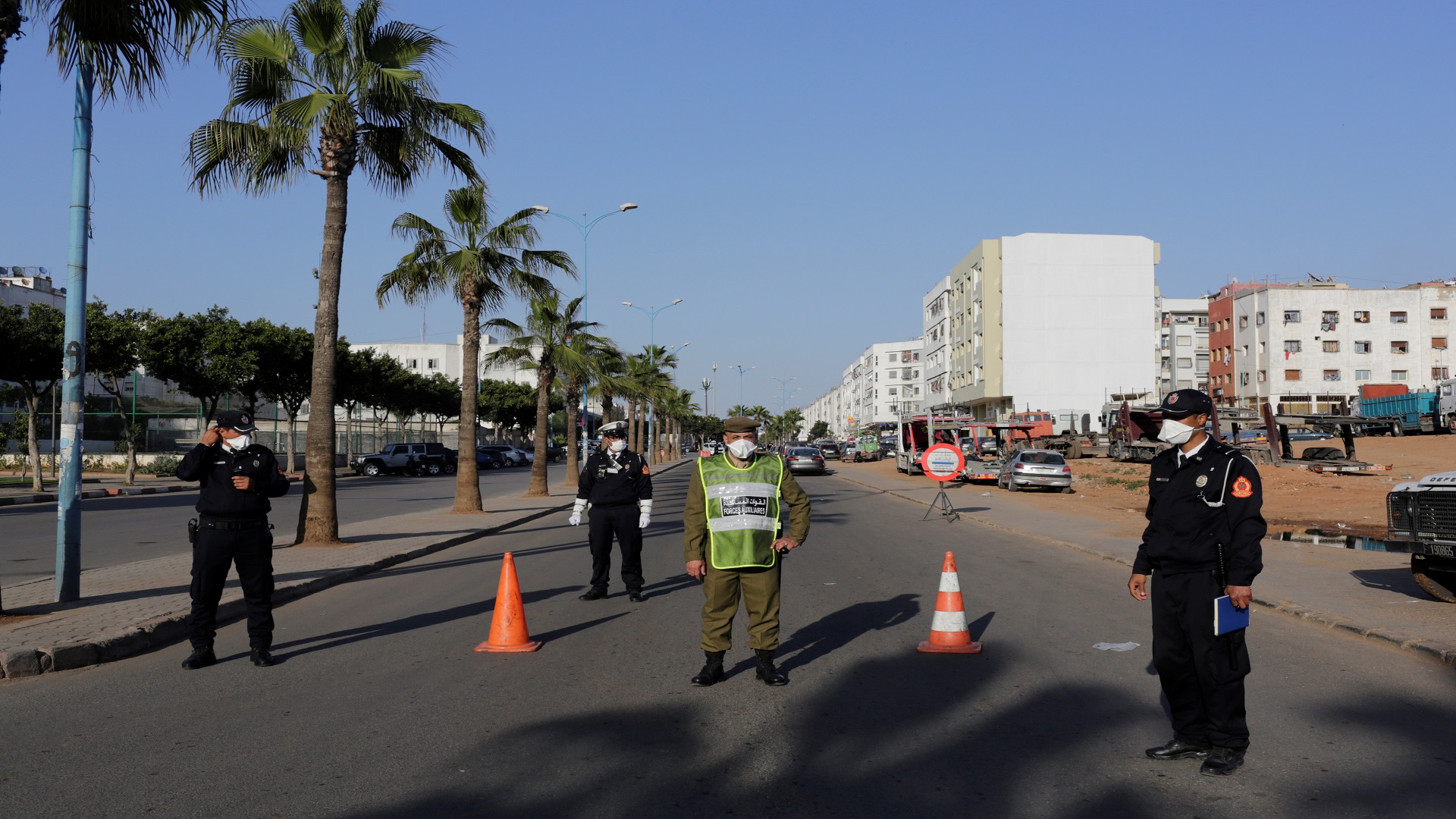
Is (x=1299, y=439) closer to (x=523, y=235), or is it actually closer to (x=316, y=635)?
(x=523, y=235)

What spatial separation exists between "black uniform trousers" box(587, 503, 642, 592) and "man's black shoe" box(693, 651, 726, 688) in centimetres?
379

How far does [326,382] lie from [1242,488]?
13619mm

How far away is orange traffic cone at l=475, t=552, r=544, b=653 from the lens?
813 cm

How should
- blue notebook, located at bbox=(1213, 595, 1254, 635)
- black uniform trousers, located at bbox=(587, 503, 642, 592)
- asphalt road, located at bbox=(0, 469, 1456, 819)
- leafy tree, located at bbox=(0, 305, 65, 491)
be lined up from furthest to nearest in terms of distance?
leafy tree, located at bbox=(0, 305, 65, 491) → black uniform trousers, located at bbox=(587, 503, 642, 592) → blue notebook, located at bbox=(1213, 595, 1254, 635) → asphalt road, located at bbox=(0, 469, 1456, 819)

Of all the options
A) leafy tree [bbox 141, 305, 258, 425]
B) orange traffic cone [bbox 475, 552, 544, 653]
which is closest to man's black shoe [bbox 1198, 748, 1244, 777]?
orange traffic cone [bbox 475, 552, 544, 653]

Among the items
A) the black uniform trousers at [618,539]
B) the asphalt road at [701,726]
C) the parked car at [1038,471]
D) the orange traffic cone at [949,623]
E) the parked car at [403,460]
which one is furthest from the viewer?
the parked car at [403,460]

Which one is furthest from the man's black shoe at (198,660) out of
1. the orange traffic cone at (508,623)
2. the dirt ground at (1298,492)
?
the dirt ground at (1298,492)

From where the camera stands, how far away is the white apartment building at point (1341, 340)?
3174 inches

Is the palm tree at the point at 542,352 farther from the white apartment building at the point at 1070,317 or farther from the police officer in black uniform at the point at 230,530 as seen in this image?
the white apartment building at the point at 1070,317

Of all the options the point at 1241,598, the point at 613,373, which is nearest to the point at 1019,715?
the point at 1241,598

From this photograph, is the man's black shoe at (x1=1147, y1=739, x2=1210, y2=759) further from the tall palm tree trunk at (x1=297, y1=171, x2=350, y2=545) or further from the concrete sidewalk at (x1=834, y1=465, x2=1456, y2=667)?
the tall palm tree trunk at (x1=297, y1=171, x2=350, y2=545)

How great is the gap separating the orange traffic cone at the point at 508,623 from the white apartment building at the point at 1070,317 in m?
77.1

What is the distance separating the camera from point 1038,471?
104ft

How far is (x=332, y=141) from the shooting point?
15766 millimetres
